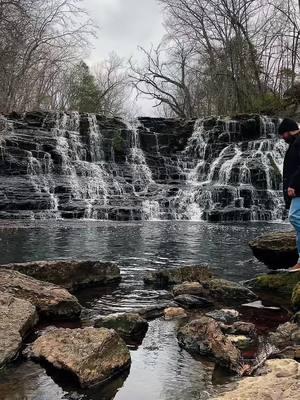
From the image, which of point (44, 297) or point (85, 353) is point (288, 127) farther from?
point (85, 353)

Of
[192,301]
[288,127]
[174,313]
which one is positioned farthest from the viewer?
[288,127]

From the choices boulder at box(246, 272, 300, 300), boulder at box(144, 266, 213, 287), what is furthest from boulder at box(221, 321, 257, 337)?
boulder at box(144, 266, 213, 287)

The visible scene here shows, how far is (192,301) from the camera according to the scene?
6.19 meters

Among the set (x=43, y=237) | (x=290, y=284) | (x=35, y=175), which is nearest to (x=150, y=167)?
(x=35, y=175)

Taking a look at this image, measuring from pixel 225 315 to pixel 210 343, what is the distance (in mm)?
1249

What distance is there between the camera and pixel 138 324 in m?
5.10

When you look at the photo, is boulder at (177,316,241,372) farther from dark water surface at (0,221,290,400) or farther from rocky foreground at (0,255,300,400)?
dark water surface at (0,221,290,400)

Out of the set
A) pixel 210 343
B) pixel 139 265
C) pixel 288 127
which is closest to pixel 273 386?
pixel 210 343

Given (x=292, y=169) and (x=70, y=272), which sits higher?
(x=292, y=169)

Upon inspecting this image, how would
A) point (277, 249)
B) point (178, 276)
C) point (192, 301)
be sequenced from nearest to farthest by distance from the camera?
point (192, 301) < point (178, 276) < point (277, 249)

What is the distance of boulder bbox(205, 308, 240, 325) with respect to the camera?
5.57 metres

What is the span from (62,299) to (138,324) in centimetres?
105

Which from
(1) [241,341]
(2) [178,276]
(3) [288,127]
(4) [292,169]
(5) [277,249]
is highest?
(3) [288,127]

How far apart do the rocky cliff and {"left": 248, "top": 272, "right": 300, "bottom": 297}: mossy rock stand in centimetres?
1239
